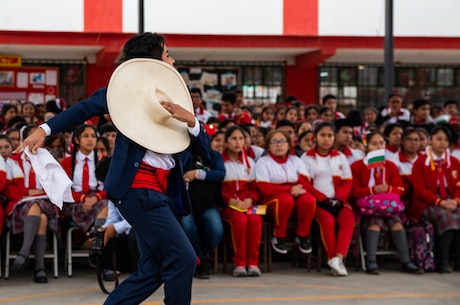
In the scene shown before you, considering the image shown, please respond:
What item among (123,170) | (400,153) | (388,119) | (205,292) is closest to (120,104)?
(123,170)

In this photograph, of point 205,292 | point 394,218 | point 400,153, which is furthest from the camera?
point 400,153

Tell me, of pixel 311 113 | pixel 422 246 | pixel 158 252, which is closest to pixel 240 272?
pixel 422 246

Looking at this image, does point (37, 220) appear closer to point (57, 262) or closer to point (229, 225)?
point (57, 262)

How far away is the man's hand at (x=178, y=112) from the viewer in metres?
4.98

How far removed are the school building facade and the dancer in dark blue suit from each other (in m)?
10.8

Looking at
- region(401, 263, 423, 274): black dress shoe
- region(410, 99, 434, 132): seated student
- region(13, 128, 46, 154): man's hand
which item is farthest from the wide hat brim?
region(410, 99, 434, 132): seated student

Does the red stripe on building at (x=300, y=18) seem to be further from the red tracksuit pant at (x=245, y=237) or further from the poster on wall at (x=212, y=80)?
the red tracksuit pant at (x=245, y=237)

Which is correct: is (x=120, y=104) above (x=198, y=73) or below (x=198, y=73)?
below

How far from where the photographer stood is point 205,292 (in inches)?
305

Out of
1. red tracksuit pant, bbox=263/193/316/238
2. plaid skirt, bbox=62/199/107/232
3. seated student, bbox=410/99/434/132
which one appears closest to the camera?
plaid skirt, bbox=62/199/107/232

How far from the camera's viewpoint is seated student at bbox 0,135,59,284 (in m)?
8.18

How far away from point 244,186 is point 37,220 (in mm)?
2162

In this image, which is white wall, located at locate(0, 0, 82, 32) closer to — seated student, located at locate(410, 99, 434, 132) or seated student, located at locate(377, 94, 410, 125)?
seated student, located at locate(377, 94, 410, 125)

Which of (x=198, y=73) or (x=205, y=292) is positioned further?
(x=198, y=73)
